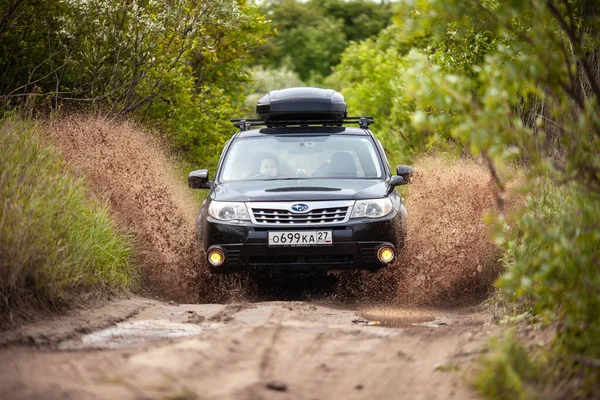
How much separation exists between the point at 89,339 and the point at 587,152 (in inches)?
139

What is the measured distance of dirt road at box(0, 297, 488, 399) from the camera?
506 cm

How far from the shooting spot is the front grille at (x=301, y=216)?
952cm

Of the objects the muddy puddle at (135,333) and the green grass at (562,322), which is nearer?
the green grass at (562,322)

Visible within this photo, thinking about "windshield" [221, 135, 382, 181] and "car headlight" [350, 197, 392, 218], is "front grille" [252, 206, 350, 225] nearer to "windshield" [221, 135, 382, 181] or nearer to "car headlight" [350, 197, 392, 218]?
"car headlight" [350, 197, 392, 218]

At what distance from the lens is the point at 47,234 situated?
7.67 metres

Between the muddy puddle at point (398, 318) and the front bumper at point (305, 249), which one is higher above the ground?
the front bumper at point (305, 249)

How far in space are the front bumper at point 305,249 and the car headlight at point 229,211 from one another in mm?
93

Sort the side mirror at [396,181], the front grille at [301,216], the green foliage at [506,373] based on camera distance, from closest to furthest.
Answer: the green foliage at [506,373] → the front grille at [301,216] → the side mirror at [396,181]

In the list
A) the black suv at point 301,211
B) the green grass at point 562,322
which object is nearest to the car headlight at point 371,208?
the black suv at point 301,211

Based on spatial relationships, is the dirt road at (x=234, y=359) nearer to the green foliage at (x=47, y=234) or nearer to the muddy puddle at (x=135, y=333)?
the muddy puddle at (x=135, y=333)

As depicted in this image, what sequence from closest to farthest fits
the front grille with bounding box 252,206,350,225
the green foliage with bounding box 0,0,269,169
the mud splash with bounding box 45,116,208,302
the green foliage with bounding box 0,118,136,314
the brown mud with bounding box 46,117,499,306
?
the green foliage with bounding box 0,118,136,314 → the front grille with bounding box 252,206,350,225 → the brown mud with bounding box 46,117,499,306 → the mud splash with bounding box 45,116,208,302 → the green foliage with bounding box 0,0,269,169

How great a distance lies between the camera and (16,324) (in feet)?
23.2

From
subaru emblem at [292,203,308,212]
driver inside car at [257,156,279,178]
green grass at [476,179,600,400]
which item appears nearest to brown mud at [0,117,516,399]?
green grass at [476,179,600,400]

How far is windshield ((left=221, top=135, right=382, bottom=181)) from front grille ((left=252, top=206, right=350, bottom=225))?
3.25 feet
